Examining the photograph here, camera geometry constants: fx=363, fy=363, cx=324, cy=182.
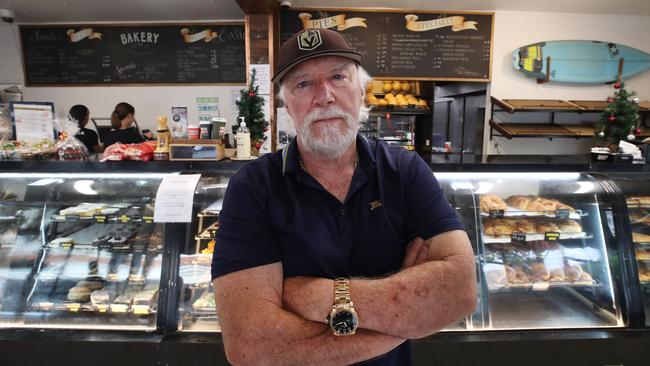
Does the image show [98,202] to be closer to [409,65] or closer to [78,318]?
[78,318]

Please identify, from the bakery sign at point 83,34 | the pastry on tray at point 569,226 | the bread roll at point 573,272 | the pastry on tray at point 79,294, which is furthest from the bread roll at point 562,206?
the bakery sign at point 83,34

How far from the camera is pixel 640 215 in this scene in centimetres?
250

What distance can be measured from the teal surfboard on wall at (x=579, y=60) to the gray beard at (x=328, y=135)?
436cm

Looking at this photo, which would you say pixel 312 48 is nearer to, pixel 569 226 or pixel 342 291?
pixel 342 291

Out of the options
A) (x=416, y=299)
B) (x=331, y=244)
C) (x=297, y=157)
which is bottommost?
(x=416, y=299)

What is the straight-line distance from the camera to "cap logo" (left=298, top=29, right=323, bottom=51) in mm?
1130

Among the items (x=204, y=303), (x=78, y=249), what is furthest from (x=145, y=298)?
(x=78, y=249)

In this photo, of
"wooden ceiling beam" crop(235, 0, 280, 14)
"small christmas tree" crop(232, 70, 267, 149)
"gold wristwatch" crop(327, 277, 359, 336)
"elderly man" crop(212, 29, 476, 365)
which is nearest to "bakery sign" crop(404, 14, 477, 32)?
"wooden ceiling beam" crop(235, 0, 280, 14)

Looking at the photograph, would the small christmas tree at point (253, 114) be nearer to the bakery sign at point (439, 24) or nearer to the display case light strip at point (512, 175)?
the display case light strip at point (512, 175)

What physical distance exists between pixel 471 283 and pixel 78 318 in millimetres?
2351

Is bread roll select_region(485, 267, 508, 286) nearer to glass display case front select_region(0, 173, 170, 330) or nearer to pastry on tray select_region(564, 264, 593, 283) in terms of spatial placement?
pastry on tray select_region(564, 264, 593, 283)

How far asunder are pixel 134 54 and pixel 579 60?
234 inches

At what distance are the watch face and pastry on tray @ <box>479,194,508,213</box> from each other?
166 cm

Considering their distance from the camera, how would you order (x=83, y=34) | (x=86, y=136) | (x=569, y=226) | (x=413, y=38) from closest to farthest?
1. (x=569, y=226)
2. (x=86, y=136)
3. (x=413, y=38)
4. (x=83, y=34)
